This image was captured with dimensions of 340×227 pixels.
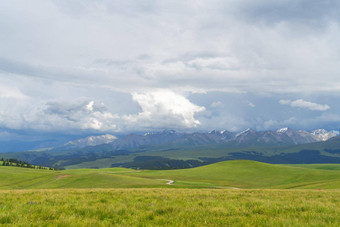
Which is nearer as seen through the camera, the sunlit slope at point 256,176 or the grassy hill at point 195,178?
the grassy hill at point 195,178

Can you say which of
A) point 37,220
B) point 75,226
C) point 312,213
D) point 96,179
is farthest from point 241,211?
point 96,179

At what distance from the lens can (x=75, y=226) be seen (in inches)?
325

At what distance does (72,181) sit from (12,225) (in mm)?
83341

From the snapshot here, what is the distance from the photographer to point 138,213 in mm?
10461

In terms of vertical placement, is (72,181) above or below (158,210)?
below

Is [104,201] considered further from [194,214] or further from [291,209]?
[291,209]

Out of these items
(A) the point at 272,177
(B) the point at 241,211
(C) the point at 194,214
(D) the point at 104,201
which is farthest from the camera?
(A) the point at 272,177

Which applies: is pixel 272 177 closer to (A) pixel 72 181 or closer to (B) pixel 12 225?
(A) pixel 72 181

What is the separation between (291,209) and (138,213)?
769cm

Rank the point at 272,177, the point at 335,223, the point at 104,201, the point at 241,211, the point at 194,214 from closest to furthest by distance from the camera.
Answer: the point at 335,223 → the point at 194,214 → the point at 241,211 → the point at 104,201 → the point at 272,177

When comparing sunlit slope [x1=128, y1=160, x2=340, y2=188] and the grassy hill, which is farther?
sunlit slope [x1=128, y1=160, x2=340, y2=188]

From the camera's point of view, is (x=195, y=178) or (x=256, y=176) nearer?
(x=195, y=178)

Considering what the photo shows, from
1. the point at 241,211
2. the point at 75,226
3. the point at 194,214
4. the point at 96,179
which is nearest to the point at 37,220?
the point at 75,226

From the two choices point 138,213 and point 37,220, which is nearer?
point 37,220
